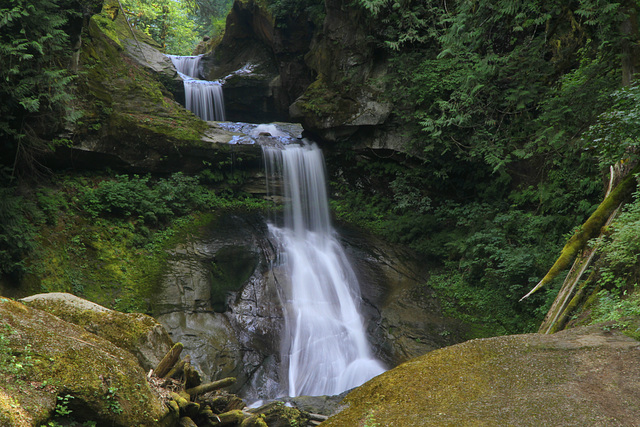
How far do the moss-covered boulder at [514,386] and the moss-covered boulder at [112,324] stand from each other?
117 inches

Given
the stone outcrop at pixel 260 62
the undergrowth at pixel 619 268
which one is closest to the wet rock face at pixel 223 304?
the undergrowth at pixel 619 268

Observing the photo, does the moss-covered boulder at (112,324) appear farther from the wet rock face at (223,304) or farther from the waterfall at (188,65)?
the waterfall at (188,65)

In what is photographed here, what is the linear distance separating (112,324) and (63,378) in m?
1.71

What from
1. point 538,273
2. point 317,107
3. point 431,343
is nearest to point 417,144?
point 317,107

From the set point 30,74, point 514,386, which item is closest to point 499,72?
point 514,386

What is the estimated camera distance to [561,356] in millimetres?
2912

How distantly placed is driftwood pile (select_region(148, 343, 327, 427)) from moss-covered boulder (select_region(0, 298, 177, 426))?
50 centimetres

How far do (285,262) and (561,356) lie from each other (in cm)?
884

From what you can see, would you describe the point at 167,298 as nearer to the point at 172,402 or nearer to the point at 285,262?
the point at 285,262

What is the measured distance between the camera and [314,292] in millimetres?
10547

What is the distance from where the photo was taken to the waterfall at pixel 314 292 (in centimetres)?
860

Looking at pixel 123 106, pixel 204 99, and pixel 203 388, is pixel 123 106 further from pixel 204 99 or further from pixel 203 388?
pixel 203 388

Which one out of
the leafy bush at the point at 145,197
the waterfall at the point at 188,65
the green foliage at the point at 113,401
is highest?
the waterfall at the point at 188,65

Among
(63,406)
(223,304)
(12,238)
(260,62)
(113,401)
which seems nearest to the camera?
(63,406)
